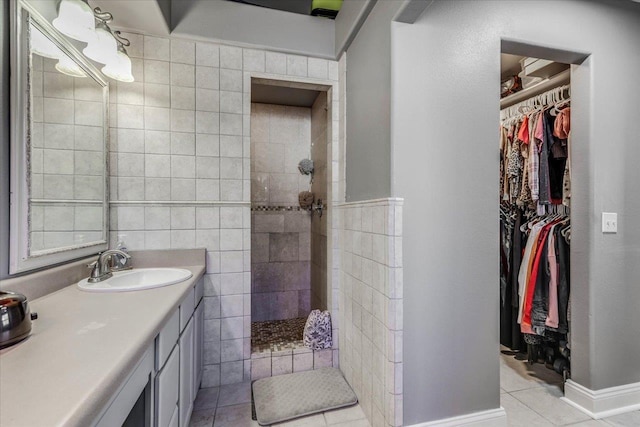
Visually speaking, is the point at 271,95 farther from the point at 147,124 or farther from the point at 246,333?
the point at 246,333

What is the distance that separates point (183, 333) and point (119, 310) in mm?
417

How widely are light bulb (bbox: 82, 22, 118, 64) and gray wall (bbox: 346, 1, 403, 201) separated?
4.50ft

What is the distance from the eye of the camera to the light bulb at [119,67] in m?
1.57

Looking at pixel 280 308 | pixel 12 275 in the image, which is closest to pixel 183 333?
pixel 12 275

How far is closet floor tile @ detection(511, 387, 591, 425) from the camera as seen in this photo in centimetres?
166

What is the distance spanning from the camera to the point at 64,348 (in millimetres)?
742

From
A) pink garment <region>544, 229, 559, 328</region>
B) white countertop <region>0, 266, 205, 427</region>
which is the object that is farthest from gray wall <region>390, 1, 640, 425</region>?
white countertop <region>0, 266, 205, 427</region>

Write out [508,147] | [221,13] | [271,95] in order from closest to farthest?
[221,13] < [508,147] < [271,95]

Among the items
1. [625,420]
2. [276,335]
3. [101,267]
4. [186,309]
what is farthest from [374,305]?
[625,420]

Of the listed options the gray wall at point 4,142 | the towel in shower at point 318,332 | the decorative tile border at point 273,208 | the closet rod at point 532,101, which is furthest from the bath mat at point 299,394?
the closet rod at point 532,101

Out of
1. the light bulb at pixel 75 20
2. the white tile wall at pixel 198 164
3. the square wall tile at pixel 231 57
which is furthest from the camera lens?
the square wall tile at pixel 231 57

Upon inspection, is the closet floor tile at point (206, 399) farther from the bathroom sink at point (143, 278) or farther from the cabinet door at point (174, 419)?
the bathroom sink at point (143, 278)

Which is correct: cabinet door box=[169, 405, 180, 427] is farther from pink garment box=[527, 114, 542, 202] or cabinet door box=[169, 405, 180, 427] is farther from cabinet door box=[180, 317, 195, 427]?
pink garment box=[527, 114, 542, 202]

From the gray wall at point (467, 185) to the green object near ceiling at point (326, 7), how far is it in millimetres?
846
